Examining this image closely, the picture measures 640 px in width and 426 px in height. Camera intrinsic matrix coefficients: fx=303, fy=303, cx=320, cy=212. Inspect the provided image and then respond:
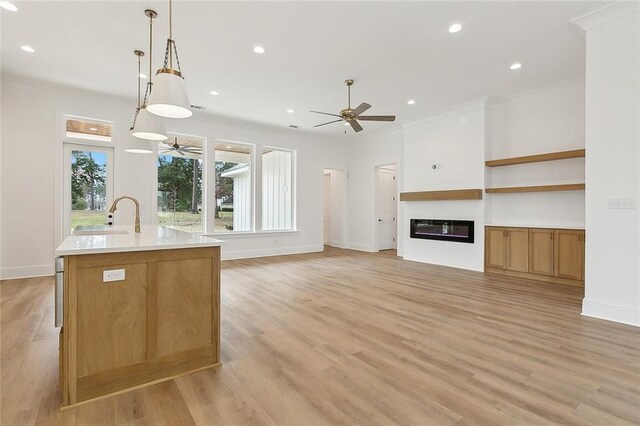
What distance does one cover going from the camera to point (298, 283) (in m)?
4.81

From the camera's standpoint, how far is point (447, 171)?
6.40 meters

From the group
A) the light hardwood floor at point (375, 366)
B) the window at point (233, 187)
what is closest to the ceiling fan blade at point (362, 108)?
the light hardwood floor at point (375, 366)

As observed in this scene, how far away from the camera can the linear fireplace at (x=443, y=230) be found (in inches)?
239

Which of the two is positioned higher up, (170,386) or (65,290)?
(65,290)

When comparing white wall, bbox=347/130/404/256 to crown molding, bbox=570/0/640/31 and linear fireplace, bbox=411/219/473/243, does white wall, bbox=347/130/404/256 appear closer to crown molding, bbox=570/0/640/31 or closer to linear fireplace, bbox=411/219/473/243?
linear fireplace, bbox=411/219/473/243

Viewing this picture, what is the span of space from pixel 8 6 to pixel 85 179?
3156 millimetres

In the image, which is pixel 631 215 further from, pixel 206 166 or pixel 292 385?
pixel 206 166

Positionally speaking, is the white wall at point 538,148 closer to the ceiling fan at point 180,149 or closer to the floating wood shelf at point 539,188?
the floating wood shelf at point 539,188

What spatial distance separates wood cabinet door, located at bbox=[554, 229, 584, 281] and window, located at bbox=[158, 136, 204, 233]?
6852 mm

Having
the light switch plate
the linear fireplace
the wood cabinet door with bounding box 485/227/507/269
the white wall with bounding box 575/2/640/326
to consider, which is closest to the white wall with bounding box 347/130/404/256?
the linear fireplace

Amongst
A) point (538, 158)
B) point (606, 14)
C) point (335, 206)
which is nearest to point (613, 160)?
point (606, 14)

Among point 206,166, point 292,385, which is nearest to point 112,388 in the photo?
point 292,385

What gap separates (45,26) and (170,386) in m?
4.15

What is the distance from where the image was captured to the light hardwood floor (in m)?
1.73
